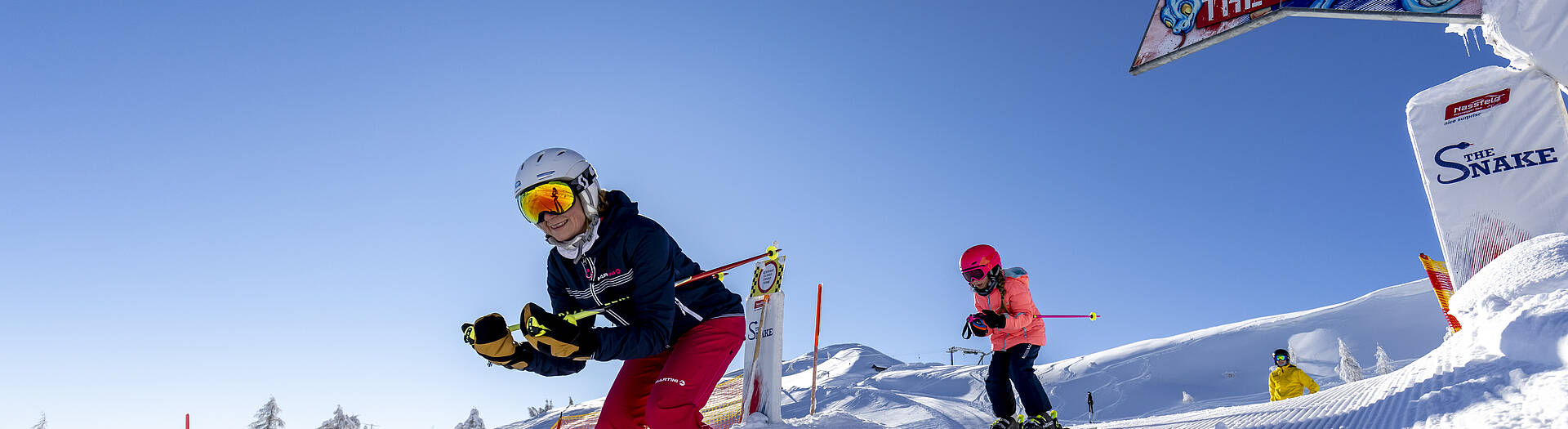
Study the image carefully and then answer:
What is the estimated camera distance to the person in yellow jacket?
401 inches

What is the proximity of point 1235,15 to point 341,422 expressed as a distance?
20.1 metres

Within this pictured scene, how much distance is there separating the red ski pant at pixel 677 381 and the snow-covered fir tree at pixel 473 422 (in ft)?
56.7

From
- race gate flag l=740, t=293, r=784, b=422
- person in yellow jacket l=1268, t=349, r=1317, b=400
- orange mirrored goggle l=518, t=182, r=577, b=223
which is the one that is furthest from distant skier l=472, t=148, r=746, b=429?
person in yellow jacket l=1268, t=349, r=1317, b=400

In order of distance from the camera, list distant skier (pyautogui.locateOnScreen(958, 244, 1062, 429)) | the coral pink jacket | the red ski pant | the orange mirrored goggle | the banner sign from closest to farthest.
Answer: the red ski pant → the orange mirrored goggle → distant skier (pyautogui.locateOnScreen(958, 244, 1062, 429)) → the coral pink jacket → the banner sign

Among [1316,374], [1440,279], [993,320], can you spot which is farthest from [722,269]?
[1316,374]

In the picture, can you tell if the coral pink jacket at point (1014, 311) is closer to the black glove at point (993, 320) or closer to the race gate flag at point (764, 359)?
the black glove at point (993, 320)

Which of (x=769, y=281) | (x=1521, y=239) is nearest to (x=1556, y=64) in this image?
(x=1521, y=239)

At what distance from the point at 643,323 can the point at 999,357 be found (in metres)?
2.94

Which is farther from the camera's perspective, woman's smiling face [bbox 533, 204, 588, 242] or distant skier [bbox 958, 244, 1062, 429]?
distant skier [bbox 958, 244, 1062, 429]

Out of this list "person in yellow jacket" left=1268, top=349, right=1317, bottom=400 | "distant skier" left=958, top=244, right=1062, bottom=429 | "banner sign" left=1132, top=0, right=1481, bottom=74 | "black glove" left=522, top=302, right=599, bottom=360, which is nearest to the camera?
"black glove" left=522, top=302, right=599, bottom=360

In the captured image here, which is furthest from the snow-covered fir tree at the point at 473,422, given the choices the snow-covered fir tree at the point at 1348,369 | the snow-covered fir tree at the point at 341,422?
the snow-covered fir tree at the point at 1348,369

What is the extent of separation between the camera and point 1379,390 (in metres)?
4.08

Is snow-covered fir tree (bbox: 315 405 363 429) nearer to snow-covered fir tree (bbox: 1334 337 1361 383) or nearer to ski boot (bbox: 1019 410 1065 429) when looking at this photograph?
ski boot (bbox: 1019 410 1065 429)

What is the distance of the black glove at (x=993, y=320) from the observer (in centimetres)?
482
